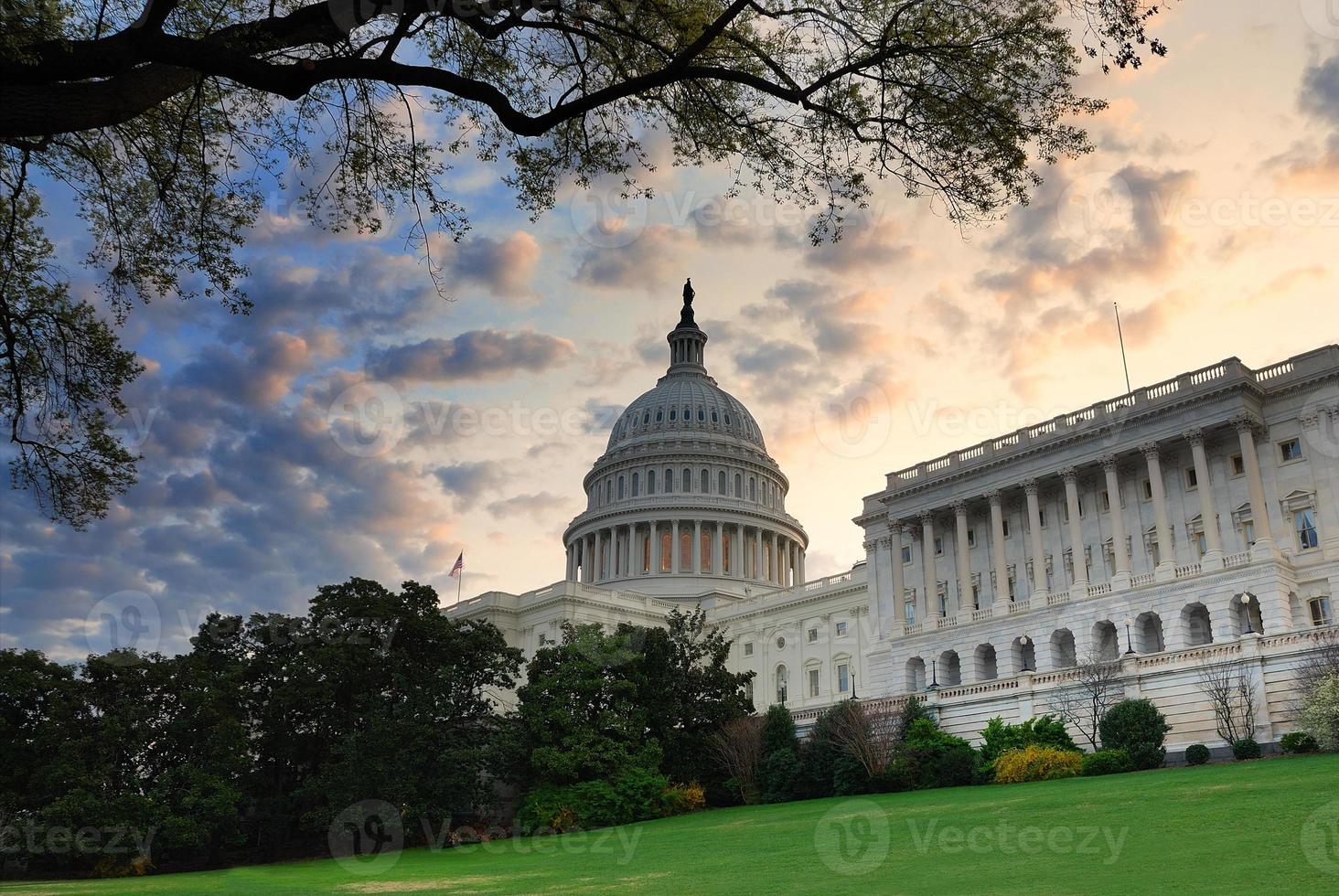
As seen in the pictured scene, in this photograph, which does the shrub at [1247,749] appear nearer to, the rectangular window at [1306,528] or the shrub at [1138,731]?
the shrub at [1138,731]

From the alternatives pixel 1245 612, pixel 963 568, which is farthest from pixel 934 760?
pixel 963 568

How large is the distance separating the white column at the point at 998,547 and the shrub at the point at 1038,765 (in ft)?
95.7

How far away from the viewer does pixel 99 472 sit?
1700 centimetres

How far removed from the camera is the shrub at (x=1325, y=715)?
37.8 m

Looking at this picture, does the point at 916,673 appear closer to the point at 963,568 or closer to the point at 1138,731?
the point at 963,568

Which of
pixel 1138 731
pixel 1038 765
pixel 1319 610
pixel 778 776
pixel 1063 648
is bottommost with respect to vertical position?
pixel 778 776

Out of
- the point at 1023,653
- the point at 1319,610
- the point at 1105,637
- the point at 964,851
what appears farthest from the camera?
the point at 1023,653

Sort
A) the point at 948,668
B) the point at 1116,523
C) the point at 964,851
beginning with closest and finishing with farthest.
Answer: the point at 964,851 → the point at 1116,523 → the point at 948,668

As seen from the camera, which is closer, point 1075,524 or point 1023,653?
point 1075,524

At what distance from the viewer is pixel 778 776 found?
51219 mm

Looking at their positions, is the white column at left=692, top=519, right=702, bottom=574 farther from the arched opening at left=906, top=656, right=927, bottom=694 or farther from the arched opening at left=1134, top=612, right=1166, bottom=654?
the arched opening at left=1134, top=612, right=1166, bottom=654

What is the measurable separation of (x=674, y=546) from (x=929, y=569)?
2208 inches

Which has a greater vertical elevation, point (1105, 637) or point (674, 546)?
point (674, 546)

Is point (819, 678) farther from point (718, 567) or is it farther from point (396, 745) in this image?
point (396, 745)
